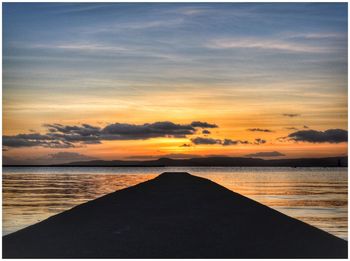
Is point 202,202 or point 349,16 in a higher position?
point 349,16

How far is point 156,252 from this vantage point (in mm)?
12125

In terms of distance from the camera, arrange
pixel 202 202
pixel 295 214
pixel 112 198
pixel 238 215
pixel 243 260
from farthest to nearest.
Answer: pixel 295 214 → pixel 112 198 → pixel 202 202 → pixel 238 215 → pixel 243 260

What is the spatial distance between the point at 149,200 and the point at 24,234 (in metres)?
9.76

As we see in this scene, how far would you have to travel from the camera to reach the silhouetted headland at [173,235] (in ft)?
40.0

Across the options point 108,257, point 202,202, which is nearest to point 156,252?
point 108,257

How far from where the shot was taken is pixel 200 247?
1268 centimetres

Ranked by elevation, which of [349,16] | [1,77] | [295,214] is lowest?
[295,214]

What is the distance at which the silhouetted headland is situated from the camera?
12195 mm

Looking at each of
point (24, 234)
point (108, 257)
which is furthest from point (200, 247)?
point (24, 234)

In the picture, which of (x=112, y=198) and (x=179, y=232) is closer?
(x=179, y=232)

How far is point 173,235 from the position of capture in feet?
47.0

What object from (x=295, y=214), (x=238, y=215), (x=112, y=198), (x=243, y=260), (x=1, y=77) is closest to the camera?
(x=243, y=260)

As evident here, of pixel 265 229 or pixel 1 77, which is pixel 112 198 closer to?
pixel 265 229

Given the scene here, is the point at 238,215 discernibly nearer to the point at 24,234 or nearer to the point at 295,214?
the point at 24,234
